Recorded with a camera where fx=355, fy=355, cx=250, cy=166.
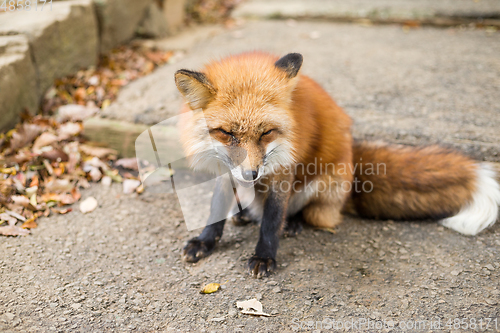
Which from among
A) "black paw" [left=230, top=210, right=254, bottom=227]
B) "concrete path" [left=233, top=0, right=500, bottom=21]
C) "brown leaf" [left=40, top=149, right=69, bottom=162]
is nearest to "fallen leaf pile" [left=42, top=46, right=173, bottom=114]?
"brown leaf" [left=40, top=149, right=69, bottom=162]

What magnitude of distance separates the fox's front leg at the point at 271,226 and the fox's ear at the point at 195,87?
0.67 m

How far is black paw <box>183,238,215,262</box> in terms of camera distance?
2.47 metres

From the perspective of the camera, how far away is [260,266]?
7.61ft

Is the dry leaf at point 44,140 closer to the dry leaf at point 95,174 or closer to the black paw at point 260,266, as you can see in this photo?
the dry leaf at point 95,174

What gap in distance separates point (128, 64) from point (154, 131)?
73.5 inches

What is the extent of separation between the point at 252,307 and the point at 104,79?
3.43 m

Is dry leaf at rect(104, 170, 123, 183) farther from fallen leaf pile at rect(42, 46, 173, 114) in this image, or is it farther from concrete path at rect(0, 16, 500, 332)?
fallen leaf pile at rect(42, 46, 173, 114)

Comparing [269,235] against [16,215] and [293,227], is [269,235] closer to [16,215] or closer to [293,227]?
[293,227]

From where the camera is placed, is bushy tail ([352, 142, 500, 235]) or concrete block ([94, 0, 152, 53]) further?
concrete block ([94, 0, 152, 53])

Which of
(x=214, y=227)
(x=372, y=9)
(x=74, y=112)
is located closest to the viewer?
(x=214, y=227)

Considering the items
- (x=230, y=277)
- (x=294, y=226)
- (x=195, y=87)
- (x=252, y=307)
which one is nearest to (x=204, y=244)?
(x=230, y=277)

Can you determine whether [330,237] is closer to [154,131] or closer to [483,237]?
[483,237]

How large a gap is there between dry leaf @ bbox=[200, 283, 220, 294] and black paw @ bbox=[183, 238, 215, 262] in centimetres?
29

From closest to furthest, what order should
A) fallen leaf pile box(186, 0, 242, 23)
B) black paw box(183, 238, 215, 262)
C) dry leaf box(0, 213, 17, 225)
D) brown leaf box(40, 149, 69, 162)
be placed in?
black paw box(183, 238, 215, 262) → dry leaf box(0, 213, 17, 225) → brown leaf box(40, 149, 69, 162) → fallen leaf pile box(186, 0, 242, 23)
